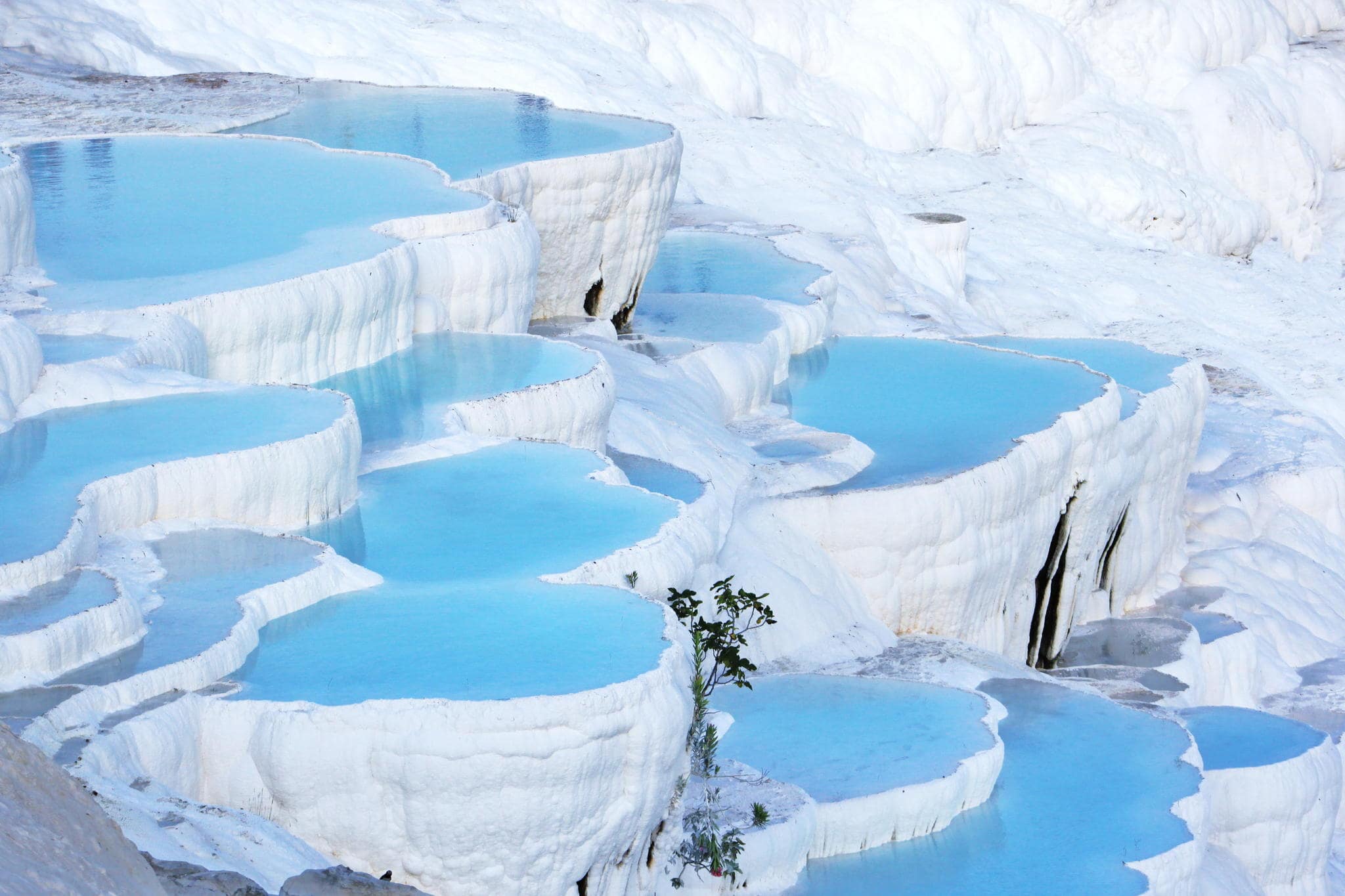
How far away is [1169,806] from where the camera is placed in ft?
29.4

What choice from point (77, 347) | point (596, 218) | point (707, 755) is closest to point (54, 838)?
point (707, 755)

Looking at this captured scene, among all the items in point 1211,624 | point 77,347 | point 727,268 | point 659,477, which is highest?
point 77,347

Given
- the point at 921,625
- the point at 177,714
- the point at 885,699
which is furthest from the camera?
the point at 921,625

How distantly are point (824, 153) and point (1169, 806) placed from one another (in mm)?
13501

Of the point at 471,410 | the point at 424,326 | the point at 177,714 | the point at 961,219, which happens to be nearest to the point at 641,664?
the point at 177,714

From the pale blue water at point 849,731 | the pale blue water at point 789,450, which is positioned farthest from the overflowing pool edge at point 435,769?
the pale blue water at point 789,450

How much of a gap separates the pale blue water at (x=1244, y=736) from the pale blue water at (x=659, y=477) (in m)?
3.43

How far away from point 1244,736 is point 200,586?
22.4ft

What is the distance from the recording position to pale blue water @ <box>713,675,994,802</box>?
8531mm

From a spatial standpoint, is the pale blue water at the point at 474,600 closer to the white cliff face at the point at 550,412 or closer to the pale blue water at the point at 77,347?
the white cliff face at the point at 550,412

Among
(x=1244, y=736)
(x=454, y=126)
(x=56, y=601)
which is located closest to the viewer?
(x=56, y=601)

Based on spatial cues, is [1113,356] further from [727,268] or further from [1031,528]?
[1031,528]

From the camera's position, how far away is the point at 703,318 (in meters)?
14.1

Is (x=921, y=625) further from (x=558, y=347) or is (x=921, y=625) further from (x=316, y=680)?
(x=316, y=680)
